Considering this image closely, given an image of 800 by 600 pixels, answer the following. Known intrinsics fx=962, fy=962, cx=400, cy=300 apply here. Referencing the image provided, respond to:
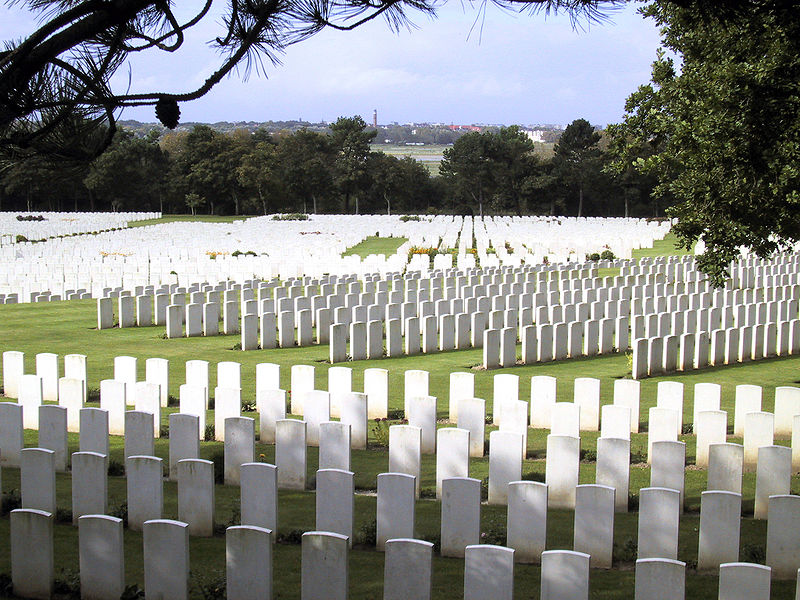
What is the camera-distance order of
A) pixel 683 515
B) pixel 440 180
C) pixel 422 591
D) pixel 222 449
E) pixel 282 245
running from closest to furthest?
pixel 422 591, pixel 683 515, pixel 222 449, pixel 282 245, pixel 440 180

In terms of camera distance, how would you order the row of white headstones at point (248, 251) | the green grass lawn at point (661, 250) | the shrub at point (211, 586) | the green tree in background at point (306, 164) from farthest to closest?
1. the green tree in background at point (306, 164)
2. the green grass lawn at point (661, 250)
3. the row of white headstones at point (248, 251)
4. the shrub at point (211, 586)

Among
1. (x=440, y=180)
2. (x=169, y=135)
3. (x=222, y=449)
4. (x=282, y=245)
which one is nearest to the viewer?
(x=222, y=449)

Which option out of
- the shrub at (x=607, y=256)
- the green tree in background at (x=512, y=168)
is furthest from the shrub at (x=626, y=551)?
the green tree in background at (x=512, y=168)

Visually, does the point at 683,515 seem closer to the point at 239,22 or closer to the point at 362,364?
the point at 239,22

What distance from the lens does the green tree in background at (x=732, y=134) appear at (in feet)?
30.7

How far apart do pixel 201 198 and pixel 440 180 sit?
19.4 metres

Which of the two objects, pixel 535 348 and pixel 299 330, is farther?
pixel 299 330

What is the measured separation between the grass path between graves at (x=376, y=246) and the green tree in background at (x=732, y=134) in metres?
21.5

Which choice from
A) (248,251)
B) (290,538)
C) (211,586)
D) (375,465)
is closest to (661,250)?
(248,251)

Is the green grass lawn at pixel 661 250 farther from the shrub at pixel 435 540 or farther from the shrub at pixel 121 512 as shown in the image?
the shrub at pixel 121 512

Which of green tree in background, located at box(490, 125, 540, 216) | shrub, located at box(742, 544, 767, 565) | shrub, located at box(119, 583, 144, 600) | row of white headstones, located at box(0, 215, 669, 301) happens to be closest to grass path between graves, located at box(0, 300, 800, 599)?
shrub, located at box(742, 544, 767, 565)

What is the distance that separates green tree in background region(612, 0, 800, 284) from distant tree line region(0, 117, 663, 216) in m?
58.0

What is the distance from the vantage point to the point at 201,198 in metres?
73.0

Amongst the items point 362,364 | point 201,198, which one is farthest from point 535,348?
point 201,198
